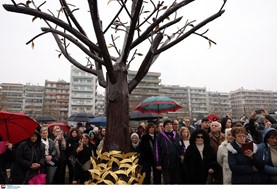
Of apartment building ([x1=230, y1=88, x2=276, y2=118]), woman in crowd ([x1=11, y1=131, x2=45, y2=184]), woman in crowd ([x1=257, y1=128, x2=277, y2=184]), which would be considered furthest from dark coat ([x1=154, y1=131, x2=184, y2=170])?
apartment building ([x1=230, y1=88, x2=276, y2=118])

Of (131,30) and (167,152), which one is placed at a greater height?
(131,30)

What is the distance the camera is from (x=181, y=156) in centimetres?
464

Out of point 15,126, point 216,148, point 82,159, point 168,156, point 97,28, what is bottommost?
point 82,159

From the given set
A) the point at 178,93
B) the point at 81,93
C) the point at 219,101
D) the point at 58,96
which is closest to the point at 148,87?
the point at 81,93

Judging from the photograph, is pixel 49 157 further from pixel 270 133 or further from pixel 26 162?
pixel 270 133

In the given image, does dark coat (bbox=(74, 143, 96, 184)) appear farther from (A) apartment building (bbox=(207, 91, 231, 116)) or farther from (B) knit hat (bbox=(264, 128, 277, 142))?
(A) apartment building (bbox=(207, 91, 231, 116))

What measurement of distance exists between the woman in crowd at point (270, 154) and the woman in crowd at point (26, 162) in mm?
3820

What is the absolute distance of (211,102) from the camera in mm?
128625

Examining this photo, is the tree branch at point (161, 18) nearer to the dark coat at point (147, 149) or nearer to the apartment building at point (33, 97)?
the dark coat at point (147, 149)

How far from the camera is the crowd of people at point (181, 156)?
3080 millimetres

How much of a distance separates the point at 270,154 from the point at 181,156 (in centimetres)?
185

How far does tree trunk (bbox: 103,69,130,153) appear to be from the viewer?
6.33 ft

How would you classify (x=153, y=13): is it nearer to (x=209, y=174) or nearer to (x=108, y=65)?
(x=108, y=65)

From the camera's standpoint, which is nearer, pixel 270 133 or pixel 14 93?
pixel 270 133
